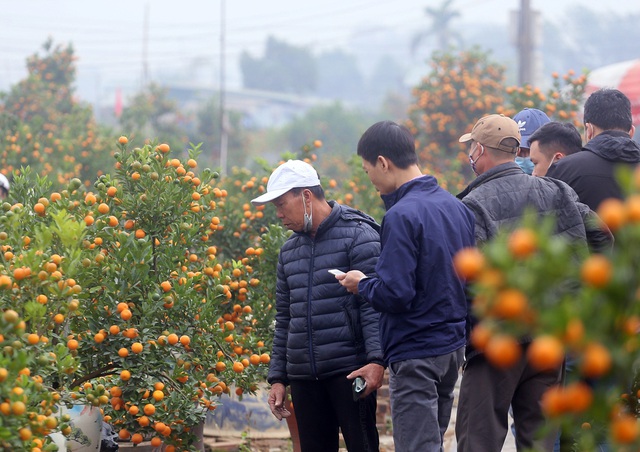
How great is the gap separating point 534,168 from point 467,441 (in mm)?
1657

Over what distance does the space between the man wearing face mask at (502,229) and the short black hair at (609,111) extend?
810mm

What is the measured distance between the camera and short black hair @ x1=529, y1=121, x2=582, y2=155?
15.0 ft

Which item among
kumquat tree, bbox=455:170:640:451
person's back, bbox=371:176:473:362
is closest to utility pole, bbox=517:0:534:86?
person's back, bbox=371:176:473:362

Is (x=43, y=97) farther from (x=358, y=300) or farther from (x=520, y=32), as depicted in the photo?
(x=358, y=300)

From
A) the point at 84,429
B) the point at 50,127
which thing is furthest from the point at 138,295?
the point at 50,127

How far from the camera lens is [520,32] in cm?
1628

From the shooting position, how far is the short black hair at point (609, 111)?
14.5 ft

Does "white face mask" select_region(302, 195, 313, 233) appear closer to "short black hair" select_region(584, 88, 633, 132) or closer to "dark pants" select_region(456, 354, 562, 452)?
"dark pants" select_region(456, 354, 562, 452)

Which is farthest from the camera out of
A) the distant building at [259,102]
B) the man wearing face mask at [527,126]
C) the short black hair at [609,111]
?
the distant building at [259,102]

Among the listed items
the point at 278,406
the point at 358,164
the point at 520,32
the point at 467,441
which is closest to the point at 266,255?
the point at 278,406

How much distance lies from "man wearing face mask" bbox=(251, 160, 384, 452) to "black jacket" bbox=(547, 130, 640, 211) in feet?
3.28

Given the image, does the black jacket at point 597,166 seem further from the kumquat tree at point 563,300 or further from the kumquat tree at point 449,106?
the kumquat tree at point 449,106

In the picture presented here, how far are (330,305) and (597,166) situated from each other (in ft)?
4.87

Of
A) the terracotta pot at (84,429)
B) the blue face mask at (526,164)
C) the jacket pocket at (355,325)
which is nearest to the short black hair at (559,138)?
the blue face mask at (526,164)
